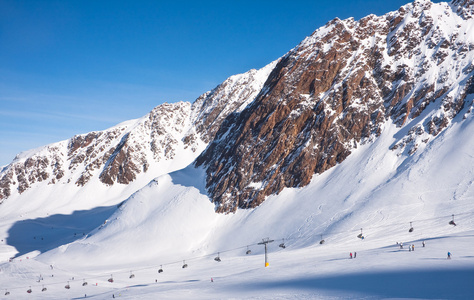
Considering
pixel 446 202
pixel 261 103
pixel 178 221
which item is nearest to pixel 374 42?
pixel 261 103

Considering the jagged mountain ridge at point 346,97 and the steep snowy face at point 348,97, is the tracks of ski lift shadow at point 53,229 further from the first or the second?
the steep snowy face at point 348,97

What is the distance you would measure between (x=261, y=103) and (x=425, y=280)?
8748cm

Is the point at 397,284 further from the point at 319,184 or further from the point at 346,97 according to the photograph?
the point at 346,97

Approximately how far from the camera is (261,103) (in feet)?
379

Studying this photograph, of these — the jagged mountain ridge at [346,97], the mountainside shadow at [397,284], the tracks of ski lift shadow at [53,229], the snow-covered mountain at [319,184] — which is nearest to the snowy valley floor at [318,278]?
the mountainside shadow at [397,284]

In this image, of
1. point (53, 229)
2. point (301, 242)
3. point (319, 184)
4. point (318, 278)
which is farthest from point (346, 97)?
point (53, 229)

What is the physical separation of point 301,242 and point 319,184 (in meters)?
20.2

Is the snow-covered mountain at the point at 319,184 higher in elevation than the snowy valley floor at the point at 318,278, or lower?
higher

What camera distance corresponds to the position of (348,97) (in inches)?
4043

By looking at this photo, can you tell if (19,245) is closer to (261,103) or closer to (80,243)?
(80,243)

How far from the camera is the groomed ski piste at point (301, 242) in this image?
124ft

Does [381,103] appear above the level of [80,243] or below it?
above

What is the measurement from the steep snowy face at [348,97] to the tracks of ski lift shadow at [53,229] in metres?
57.0

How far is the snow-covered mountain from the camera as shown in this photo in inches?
2373
